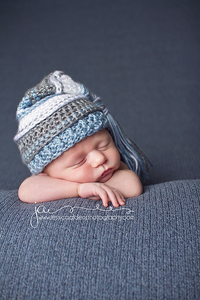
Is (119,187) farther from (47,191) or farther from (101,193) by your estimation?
(47,191)

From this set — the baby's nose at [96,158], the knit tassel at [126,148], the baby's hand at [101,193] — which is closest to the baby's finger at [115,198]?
the baby's hand at [101,193]

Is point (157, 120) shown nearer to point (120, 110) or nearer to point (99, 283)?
point (120, 110)

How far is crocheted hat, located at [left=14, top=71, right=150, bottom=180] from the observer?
3.04ft

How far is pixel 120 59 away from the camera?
2.17 meters

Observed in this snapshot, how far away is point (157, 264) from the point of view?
66 centimetres

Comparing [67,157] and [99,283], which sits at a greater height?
[67,157]

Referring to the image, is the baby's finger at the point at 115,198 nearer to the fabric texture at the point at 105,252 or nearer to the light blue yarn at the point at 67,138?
the fabric texture at the point at 105,252

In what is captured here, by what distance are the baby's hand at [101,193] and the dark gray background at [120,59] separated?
0.77 meters

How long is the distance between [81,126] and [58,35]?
5.44ft

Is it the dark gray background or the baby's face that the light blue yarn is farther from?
the dark gray background

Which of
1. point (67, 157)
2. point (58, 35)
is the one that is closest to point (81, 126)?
point (67, 157)

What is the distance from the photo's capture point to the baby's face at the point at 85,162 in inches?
37.9

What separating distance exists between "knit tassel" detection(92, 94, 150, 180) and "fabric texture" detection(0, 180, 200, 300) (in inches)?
17.4

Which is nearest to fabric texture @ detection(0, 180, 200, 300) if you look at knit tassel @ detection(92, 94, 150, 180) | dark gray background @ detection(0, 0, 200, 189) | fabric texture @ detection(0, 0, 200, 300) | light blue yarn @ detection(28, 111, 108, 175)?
fabric texture @ detection(0, 0, 200, 300)
